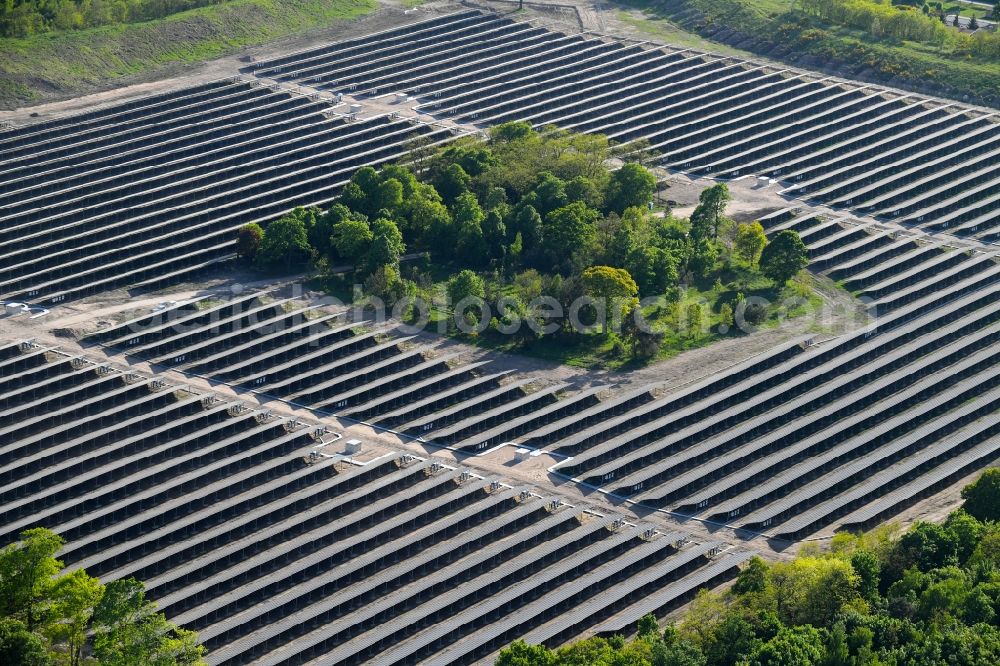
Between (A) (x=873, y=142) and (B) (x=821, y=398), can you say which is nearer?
(B) (x=821, y=398)

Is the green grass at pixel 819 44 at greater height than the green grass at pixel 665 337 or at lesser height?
greater

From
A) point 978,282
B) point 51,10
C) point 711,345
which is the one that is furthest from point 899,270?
point 51,10

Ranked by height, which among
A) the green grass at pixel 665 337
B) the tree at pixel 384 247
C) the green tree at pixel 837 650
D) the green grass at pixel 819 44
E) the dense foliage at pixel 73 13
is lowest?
the green tree at pixel 837 650

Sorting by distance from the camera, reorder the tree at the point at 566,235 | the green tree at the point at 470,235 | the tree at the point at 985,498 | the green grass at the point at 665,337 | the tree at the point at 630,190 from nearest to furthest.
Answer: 1. the tree at the point at 985,498
2. the green grass at the point at 665,337
3. the tree at the point at 566,235
4. the green tree at the point at 470,235
5. the tree at the point at 630,190

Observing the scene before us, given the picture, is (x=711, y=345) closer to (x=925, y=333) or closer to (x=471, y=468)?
(x=925, y=333)

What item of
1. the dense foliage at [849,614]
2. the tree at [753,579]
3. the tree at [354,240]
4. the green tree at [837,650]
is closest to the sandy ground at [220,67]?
the tree at [354,240]

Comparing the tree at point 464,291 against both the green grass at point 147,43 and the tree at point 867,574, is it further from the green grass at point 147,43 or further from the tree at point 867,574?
the green grass at point 147,43

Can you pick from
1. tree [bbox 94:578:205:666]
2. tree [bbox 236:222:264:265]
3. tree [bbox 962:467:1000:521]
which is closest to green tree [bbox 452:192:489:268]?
tree [bbox 236:222:264:265]
